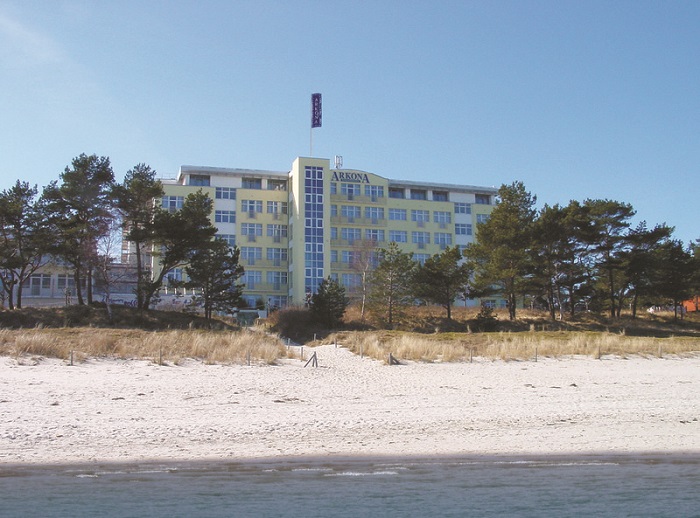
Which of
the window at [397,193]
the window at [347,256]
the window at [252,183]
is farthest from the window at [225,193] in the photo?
the window at [397,193]

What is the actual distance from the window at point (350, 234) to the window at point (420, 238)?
7.13 meters

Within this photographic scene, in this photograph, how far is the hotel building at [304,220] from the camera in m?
71.2

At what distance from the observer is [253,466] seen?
36.2ft

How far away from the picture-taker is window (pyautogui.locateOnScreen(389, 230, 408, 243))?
7662 cm

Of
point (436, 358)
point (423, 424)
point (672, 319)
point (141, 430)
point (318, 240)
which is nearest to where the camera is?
point (141, 430)

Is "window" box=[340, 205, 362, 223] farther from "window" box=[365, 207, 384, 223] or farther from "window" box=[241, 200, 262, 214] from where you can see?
"window" box=[241, 200, 262, 214]

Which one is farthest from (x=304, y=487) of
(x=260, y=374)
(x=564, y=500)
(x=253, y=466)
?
(x=260, y=374)

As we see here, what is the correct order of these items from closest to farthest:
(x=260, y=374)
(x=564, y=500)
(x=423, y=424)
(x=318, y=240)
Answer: (x=564, y=500)
(x=423, y=424)
(x=260, y=374)
(x=318, y=240)

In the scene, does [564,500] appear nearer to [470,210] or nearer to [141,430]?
[141,430]

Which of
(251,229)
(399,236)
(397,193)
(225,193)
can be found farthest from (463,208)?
(225,193)

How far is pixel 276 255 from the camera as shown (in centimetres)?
7400

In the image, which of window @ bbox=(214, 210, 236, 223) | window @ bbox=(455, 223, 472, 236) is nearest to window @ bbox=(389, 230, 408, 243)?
window @ bbox=(455, 223, 472, 236)

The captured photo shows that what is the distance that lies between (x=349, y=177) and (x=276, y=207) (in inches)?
367

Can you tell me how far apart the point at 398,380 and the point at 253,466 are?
11.2 m
